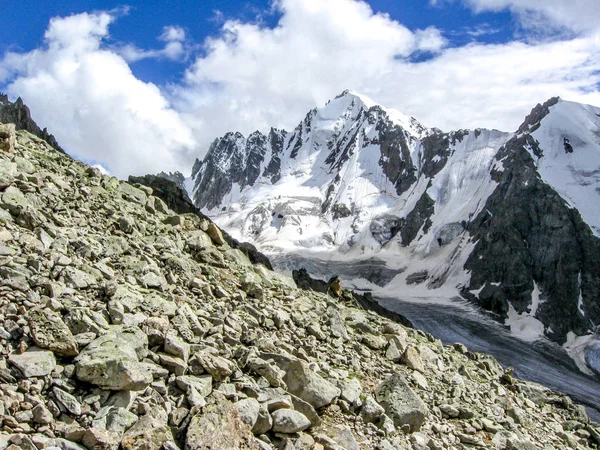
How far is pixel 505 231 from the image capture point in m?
182

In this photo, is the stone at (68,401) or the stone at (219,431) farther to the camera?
the stone at (219,431)

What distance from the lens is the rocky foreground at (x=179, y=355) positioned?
969 centimetres

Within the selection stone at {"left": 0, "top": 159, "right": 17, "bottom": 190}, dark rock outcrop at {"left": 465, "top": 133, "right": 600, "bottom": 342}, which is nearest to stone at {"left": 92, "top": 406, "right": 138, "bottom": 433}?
stone at {"left": 0, "top": 159, "right": 17, "bottom": 190}

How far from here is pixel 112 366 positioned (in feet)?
33.1

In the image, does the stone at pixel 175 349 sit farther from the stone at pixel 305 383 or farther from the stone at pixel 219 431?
the stone at pixel 305 383

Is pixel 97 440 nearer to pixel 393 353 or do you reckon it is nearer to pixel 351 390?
pixel 351 390

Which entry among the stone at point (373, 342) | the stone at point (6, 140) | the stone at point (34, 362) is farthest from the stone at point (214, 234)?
the stone at point (34, 362)

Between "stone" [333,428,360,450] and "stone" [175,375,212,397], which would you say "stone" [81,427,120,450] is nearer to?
"stone" [175,375,212,397]

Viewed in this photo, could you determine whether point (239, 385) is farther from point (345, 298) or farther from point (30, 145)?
point (345, 298)

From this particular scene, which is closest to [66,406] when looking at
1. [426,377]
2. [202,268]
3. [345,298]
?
[202,268]

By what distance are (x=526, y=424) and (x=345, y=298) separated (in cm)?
1534

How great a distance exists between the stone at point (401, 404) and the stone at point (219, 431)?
218 inches

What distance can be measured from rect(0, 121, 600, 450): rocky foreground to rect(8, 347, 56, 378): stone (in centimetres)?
3

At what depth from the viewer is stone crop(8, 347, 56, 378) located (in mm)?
9477
